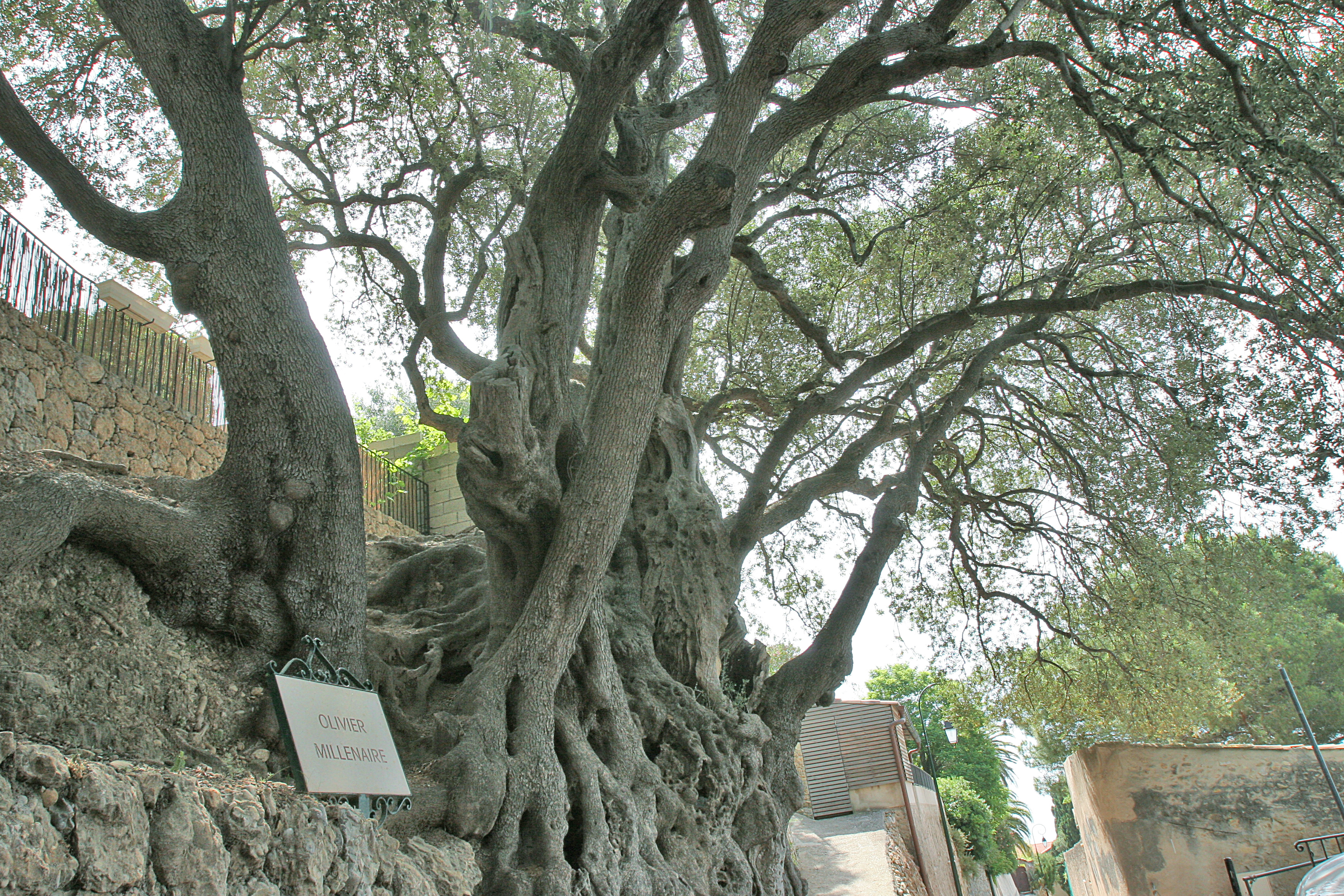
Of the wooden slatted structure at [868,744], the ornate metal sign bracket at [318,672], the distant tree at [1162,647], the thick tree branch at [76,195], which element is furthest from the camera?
the wooden slatted structure at [868,744]

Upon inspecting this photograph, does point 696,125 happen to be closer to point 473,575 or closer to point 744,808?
point 473,575

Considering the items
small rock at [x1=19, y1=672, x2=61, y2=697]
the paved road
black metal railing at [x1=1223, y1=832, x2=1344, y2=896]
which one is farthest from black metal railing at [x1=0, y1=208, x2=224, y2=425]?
black metal railing at [x1=1223, y1=832, x2=1344, y2=896]

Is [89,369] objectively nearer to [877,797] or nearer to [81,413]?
[81,413]

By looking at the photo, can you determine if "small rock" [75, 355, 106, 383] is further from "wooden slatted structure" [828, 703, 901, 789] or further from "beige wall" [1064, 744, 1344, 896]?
"wooden slatted structure" [828, 703, 901, 789]

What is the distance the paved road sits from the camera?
1203 centimetres

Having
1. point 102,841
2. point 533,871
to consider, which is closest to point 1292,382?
point 533,871

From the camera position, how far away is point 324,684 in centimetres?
389

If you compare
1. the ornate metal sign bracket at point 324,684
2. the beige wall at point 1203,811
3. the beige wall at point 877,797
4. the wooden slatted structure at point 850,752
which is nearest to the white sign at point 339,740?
the ornate metal sign bracket at point 324,684

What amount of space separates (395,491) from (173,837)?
12.6m

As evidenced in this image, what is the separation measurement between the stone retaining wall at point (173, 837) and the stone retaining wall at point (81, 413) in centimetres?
535

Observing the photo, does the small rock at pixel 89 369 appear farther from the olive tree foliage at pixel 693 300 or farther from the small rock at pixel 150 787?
the small rock at pixel 150 787

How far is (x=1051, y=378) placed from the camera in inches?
431

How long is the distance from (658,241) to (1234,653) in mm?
8748

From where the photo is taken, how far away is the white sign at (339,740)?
356cm
